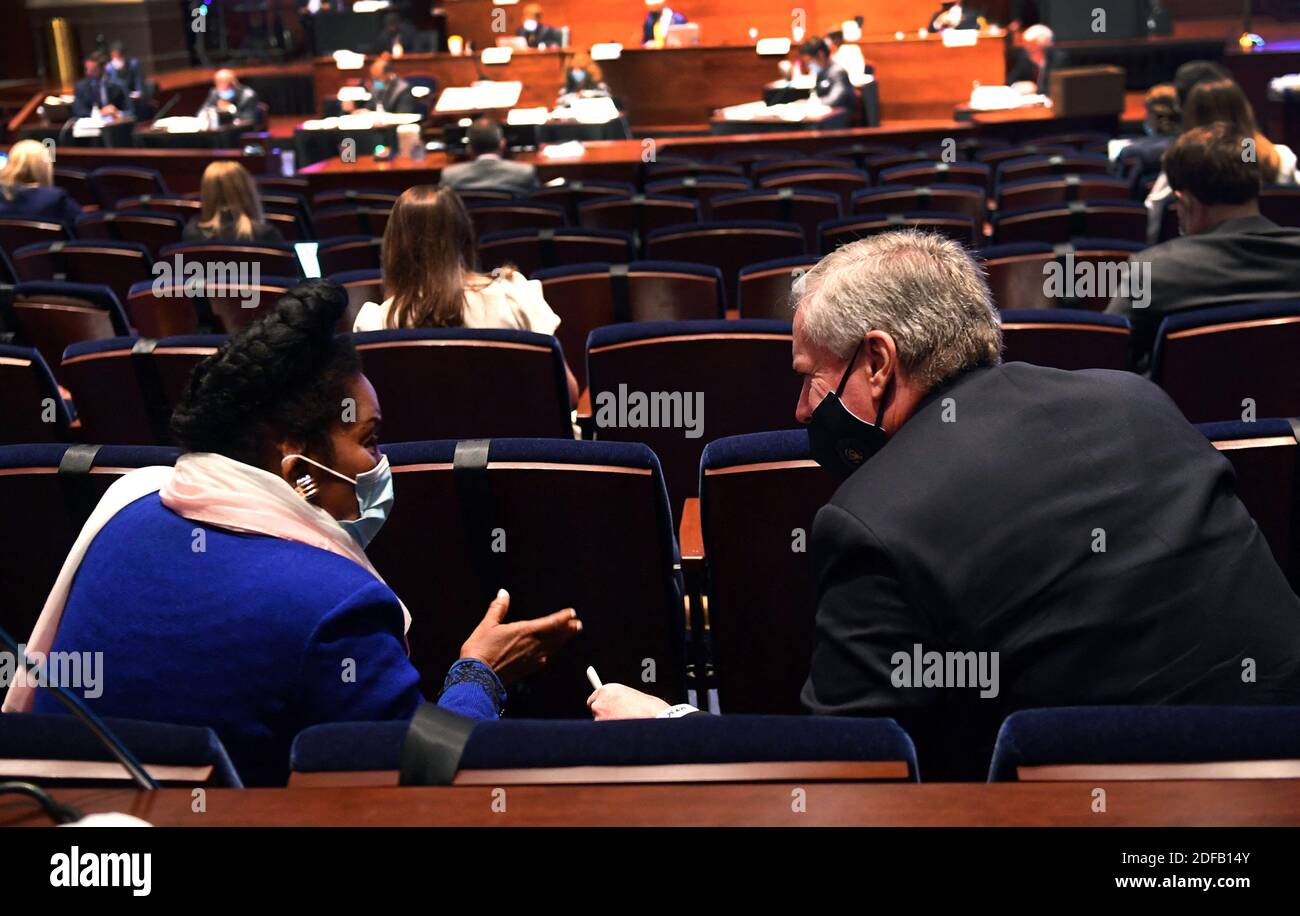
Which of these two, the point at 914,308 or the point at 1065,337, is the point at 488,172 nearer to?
the point at 1065,337

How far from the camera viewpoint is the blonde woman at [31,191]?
21.4ft

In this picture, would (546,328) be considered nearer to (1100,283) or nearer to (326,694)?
(1100,283)

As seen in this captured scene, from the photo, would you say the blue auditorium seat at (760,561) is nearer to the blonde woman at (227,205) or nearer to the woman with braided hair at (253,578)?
the woman with braided hair at (253,578)

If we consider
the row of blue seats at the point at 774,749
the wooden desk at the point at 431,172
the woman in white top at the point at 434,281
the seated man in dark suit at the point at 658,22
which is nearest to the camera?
the row of blue seats at the point at 774,749

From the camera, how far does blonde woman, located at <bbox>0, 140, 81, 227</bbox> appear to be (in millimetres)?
6523

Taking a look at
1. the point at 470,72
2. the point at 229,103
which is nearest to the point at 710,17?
the point at 470,72

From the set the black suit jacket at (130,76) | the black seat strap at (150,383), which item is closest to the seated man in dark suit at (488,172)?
the black seat strap at (150,383)

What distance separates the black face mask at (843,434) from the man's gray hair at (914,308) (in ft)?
0.14

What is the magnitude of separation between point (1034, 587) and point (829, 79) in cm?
1025

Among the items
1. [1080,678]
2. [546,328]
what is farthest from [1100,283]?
[1080,678]

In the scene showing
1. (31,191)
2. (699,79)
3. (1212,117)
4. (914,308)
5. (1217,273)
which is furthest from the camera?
(699,79)

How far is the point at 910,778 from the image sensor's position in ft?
3.07

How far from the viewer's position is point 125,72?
44.3 ft

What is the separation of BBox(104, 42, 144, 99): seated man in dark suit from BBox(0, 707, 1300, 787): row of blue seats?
45.2ft
